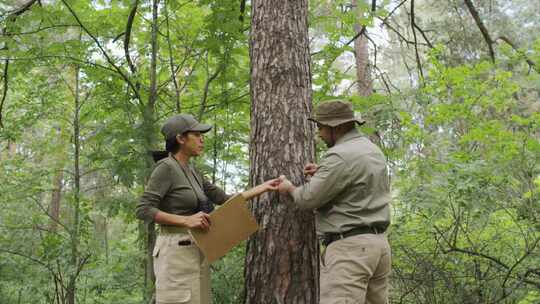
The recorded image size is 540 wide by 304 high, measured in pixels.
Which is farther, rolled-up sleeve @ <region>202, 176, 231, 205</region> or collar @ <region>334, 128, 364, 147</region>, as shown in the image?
rolled-up sleeve @ <region>202, 176, 231, 205</region>

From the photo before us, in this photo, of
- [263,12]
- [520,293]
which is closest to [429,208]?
[520,293]

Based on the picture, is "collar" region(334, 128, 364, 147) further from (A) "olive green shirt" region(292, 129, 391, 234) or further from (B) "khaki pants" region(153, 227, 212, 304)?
(B) "khaki pants" region(153, 227, 212, 304)

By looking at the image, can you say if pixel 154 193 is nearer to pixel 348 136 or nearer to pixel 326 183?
pixel 326 183

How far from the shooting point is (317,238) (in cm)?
352

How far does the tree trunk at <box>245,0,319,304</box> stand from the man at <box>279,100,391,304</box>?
298 mm

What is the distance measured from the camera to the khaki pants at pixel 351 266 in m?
2.96

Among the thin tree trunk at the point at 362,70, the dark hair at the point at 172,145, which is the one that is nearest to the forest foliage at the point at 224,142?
the dark hair at the point at 172,145

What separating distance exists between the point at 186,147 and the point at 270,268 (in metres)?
1.15

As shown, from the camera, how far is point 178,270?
3.22 meters

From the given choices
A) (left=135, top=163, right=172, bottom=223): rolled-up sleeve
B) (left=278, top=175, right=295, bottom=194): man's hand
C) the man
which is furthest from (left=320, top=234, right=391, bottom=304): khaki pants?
(left=135, top=163, right=172, bottom=223): rolled-up sleeve

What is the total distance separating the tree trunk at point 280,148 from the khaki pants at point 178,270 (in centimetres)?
43

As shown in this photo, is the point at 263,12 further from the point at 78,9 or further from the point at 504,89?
the point at 504,89

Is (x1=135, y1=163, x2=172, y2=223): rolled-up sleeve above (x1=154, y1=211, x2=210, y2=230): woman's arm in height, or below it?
above

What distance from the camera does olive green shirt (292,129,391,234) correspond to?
119 inches
